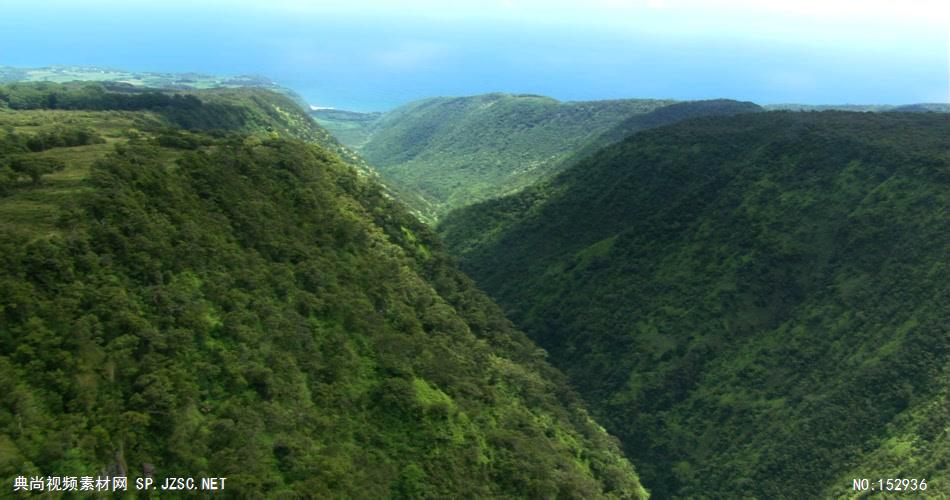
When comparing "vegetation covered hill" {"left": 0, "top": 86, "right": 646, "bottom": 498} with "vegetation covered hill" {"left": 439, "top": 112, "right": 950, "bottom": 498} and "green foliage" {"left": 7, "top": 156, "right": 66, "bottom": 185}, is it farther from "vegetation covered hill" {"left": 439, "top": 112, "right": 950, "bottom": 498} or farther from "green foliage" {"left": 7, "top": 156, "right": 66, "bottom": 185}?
"vegetation covered hill" {"left": 439, "top": 112, "right": 950, "bottom": 498}

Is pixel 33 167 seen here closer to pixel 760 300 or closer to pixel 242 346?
pixel 242 346

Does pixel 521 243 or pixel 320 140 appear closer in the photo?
pixel 521 243

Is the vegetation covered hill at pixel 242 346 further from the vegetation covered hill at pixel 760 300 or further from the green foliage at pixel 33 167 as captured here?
the vegetation covered hill at pixel 760 300

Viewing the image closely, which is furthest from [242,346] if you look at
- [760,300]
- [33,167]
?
[760,300]

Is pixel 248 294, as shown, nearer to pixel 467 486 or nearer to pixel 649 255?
pixel 467 486

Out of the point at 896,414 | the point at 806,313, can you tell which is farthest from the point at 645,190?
the point at 896,414

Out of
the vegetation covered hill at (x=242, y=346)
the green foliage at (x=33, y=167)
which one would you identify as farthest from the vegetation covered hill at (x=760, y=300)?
the green foliage at (x=33, y=167)

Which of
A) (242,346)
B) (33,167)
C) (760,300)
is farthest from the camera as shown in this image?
(760,300)
